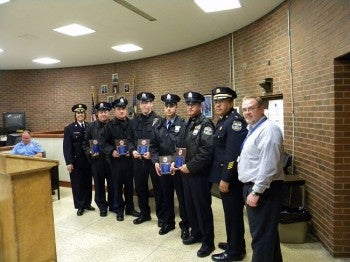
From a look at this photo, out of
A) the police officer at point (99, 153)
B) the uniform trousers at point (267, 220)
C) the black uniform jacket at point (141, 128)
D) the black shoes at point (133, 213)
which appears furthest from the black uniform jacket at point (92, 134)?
the uniform trousers at point (267, 220)

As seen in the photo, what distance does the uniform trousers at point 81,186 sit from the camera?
4633 mm

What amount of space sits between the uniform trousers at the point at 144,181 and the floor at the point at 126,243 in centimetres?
25

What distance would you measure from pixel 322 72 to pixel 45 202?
9.91ft

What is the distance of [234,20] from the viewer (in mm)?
5008

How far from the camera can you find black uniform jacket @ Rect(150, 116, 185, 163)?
3650 millimetres

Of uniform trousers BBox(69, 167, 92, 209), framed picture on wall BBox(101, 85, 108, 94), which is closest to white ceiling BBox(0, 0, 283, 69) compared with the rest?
framed picture on wall BBox(101, 85, 108, 94)

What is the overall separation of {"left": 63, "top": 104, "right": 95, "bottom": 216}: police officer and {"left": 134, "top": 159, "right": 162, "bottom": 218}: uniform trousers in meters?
1.04

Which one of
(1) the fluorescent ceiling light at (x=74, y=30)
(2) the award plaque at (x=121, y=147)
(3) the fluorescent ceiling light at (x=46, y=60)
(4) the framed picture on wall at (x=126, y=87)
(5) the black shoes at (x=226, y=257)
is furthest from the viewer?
(4) the framed picture on wall at (x=126, y=87)

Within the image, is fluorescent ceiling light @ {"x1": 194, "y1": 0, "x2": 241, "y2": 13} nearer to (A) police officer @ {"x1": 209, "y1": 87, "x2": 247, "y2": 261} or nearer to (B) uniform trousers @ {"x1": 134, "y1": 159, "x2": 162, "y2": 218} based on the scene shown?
(A) police officer @ {"x1": 209, "y1": 87, "x2": 247, "y2": 261}

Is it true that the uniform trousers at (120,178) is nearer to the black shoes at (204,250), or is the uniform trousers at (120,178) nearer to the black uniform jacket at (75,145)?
the black uniform jacket at (75,145)

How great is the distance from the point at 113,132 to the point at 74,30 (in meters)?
2.39

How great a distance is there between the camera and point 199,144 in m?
3.10

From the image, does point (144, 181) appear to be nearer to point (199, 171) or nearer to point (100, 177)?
point (100, 177)

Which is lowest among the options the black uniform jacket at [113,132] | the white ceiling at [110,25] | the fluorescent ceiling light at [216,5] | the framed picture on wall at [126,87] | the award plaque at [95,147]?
the award plaque at [95,147]
